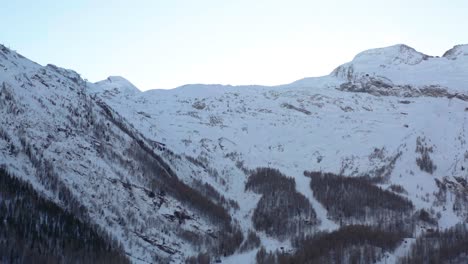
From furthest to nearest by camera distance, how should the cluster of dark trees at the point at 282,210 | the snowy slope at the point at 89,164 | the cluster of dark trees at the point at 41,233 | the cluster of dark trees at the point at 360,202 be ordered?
1. the cluster of dark trees at the point at 282,210
2. the cluster of dark trees at the point at 360,202
3. the snowy slope at the point at 89,164
4. the cluster of dark trees at the point at 41,233

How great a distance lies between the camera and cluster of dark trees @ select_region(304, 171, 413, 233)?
14912cm

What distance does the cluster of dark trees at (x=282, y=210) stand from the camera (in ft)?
490

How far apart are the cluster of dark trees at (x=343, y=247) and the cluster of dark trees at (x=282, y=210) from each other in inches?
418

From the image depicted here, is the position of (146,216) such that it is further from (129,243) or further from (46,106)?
(46,106)

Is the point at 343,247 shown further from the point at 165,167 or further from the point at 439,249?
the point at 165,167

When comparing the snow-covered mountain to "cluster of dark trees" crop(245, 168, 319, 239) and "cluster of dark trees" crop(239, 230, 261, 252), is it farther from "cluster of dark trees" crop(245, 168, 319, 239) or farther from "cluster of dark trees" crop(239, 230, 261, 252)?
"cluster of dark trees" crop(239, 230, 261, 252)

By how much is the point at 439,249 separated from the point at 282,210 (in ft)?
133

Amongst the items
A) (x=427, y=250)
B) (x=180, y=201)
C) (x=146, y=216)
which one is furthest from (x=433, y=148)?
(x=146, y=216)

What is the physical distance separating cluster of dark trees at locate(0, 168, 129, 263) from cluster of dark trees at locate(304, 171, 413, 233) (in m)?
60.3

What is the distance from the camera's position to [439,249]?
12500 cm

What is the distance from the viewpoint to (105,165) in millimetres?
136000

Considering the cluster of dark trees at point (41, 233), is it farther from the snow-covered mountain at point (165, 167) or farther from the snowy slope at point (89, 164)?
the snow-covered mountain at point (165, 167)

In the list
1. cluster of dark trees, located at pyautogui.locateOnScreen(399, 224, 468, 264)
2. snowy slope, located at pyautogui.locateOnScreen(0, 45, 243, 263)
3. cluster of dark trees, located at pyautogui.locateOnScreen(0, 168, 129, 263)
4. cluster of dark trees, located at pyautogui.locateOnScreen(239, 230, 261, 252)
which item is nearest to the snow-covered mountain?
snowy slope, located at pyautogui.locateOnScreen(0, 45, 243, 263)

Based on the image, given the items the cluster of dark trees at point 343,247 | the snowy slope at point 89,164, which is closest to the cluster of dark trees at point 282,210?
the cluster of dark trees at point 343,247
